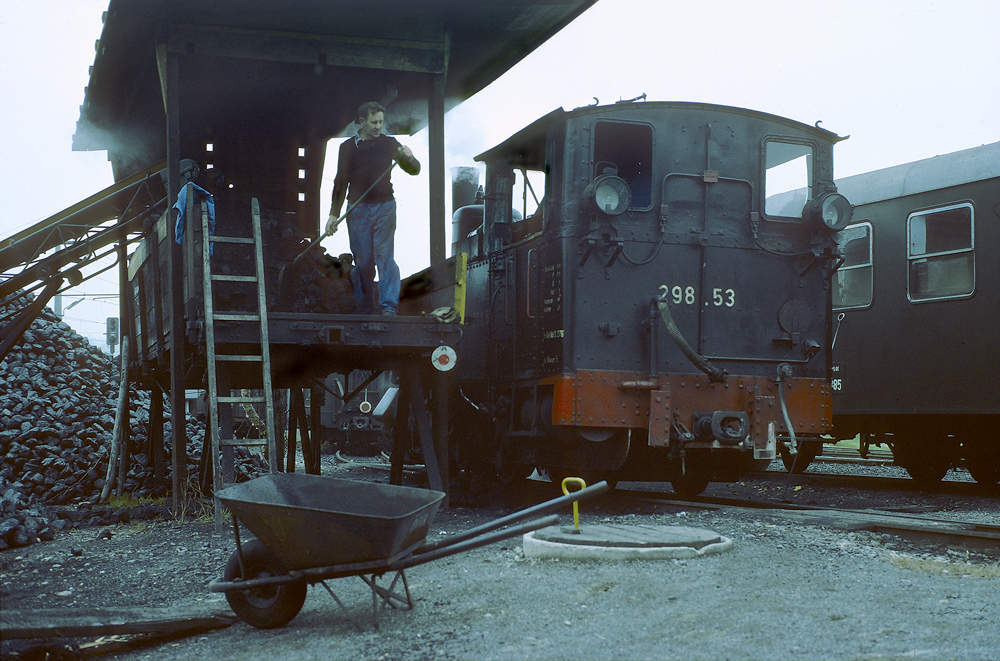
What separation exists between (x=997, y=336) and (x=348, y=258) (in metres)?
6.93

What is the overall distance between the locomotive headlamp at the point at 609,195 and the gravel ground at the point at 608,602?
2830 millimetres

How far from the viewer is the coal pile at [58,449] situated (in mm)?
8844

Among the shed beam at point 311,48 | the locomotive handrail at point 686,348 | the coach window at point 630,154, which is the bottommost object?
the locomotive handrail at point 686,348

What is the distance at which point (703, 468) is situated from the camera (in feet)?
32.8

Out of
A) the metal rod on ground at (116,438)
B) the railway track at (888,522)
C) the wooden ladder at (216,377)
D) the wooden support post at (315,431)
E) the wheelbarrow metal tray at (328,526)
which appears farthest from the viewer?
the wooden support post at (315,431)

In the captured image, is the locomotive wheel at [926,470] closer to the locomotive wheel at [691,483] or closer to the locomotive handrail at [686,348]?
the locomotive wheel at [691,483]

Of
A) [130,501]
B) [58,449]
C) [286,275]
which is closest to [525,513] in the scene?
[286,275]

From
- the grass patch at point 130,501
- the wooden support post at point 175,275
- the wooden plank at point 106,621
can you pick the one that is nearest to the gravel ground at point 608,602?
the wooden plank at point 106,621

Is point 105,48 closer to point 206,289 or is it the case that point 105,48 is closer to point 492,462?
point 206,289

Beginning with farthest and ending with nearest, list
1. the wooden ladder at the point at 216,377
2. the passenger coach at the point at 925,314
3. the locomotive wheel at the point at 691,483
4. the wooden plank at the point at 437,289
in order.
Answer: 1. the locomotive wheel at the point at 691,483
2. the passenger coach at the point at 925,314
3. the wooden plank at the point at 437,289
4. the wooden ladder at the point at 216,377

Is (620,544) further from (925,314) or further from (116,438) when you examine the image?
(116,438)

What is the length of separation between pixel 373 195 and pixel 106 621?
4.59 metres

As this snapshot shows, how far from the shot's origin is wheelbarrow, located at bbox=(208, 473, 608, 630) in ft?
14.8

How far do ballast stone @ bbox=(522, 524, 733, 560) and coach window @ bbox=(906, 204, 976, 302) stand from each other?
530cm
